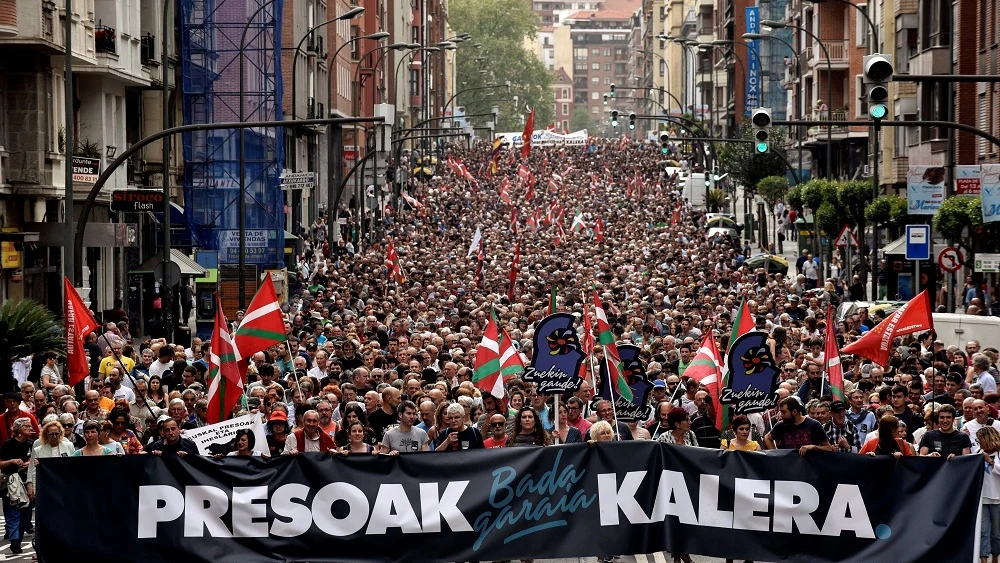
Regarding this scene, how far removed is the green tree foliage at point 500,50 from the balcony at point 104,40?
496ft

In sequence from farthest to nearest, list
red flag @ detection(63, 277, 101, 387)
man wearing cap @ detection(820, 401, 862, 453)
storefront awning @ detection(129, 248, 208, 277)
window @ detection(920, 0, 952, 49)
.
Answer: window @ detection(920, 0, 952, 49)
storefront awning @ detection(129, 248, 208, 277)
red flag @ detection(63, 277, 101, 387)
man wearing cap @ detection(820, 401, 862, 453)

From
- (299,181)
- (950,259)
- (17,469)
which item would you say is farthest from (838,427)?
(299,181)

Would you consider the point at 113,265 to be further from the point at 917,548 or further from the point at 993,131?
the point at 917,548

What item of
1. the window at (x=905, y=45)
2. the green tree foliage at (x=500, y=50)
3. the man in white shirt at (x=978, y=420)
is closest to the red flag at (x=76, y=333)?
the man in white shirt at (x=978, y=420)

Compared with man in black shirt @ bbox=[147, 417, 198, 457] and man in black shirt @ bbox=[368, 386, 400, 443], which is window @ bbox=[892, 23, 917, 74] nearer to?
man in black shirt @ bbox=[368, 386, 400, 443]

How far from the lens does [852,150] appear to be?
64125 mm

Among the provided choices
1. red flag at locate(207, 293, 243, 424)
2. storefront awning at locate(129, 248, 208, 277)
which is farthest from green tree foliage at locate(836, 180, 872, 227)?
red flag at locate(207, 293, 243, 424)

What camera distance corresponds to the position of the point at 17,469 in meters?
14.6

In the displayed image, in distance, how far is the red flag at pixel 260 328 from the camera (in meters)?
17.0

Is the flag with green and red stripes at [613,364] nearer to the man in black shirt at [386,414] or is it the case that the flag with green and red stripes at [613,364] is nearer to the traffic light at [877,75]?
the man in black shirt at [386,414]

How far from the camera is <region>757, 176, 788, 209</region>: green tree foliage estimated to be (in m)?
63.5

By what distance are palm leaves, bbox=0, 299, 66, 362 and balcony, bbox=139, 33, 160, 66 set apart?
67.5 feet

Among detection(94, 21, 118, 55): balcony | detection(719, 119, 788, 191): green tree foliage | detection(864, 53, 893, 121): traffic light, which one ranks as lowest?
detection(864, 53, 893, 121): traffic light

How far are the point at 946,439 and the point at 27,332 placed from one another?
39.7 feet
